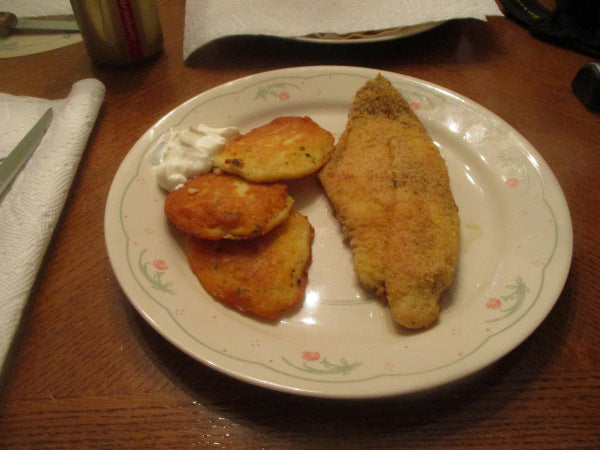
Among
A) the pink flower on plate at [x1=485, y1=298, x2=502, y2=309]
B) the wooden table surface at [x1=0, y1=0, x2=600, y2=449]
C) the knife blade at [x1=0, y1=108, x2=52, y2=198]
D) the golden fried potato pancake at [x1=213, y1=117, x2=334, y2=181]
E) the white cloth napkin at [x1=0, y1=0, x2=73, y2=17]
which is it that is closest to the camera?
the wooden table surface at [x1=0, y1=0, x2=600, y2=449]

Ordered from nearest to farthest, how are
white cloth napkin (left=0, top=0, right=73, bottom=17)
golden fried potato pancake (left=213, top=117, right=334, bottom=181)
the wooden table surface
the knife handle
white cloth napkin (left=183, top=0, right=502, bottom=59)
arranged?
the wooden table surface → golden fried potato pancake (left=213, top=117, right=334, bottom=181) → white cloth napkin (left=183, top=0, right=502, bottom=59) → the knife handle → white cloth napkin (left=0, top=0, right=73, bottom=17)

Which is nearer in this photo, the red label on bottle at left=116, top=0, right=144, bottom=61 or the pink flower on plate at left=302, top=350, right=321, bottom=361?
the pink flower on plate at left=302, top=350, right=321, bottom=361

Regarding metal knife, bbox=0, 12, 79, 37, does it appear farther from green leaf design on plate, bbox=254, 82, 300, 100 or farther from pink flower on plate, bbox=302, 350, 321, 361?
pink flower on plate, bbox=302, 350, 321, 361

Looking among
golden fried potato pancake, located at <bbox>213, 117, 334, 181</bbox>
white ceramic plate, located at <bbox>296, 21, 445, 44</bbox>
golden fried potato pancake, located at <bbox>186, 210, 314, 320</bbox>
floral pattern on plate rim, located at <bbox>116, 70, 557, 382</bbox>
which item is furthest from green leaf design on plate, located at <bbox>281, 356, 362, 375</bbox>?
white ceramic plate, located at <bbox>296, 21, 445, 44</bbox>

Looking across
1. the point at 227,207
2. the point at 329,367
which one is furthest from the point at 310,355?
the point at 227,207

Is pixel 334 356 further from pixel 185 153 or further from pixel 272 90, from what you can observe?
pixel 272 90

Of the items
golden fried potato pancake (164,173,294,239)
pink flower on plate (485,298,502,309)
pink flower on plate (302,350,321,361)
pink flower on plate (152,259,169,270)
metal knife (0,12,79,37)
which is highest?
metal knife (0,12,79,37)
